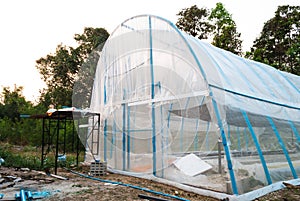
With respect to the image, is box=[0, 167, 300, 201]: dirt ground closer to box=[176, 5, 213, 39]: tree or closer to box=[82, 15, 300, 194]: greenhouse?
box=[82, 15, 300, 194]: greenhouse

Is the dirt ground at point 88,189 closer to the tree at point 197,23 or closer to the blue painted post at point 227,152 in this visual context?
the blue painted post at point 227,152

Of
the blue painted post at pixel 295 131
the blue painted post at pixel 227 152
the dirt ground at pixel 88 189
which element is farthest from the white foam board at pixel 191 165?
the blue painted post at pixel 295 131

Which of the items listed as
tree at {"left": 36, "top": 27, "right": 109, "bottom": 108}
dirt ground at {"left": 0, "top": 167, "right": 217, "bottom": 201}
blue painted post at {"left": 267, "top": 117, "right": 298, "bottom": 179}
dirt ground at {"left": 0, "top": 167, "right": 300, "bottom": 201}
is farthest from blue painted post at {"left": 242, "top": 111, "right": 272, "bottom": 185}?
tree at {"left": 36, "top": 27, "right": 109, "bottom": 108}

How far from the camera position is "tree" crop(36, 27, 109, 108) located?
619 inches

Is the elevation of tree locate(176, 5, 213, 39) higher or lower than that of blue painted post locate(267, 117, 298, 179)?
higher

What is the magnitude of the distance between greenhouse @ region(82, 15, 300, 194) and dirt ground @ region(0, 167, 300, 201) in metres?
0.32

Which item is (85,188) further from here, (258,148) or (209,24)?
(209,24)

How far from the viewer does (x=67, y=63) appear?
15.9 m

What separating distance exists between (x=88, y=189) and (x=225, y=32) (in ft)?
47.4

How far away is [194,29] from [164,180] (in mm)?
14390

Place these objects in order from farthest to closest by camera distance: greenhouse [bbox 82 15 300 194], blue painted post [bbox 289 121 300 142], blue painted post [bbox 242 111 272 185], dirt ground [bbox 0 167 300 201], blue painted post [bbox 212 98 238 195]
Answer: blue painted post [bbox 289 121 300 142]
blue painted post [bbox 242 111 272 185]
greenhouse [bbox 82 15 300 194]
dirt ground [bbox 0 167 300 201]
blue painted post [bbox 212 98 238 195]

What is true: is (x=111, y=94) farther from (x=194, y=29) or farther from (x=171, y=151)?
(x=194, y=29)

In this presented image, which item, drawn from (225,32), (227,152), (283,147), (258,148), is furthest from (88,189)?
(225,32)

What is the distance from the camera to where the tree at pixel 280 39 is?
17.2m
